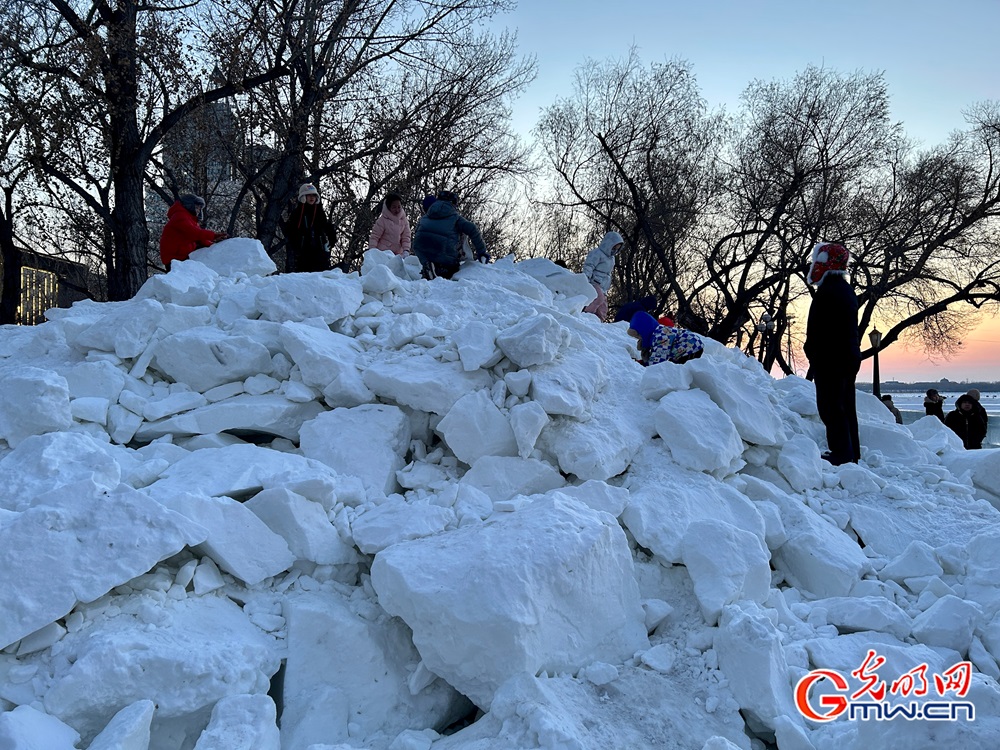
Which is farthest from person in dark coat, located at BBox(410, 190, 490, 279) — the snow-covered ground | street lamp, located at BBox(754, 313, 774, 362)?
street lamp, located at BBox(754, 313, 774, 362)

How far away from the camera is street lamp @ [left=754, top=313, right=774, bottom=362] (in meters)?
16.7

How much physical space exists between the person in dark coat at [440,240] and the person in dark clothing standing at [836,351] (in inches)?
131

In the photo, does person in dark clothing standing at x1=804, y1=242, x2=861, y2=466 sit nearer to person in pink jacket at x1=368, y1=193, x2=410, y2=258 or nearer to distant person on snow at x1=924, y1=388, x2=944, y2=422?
person in pink jacket at x1=368, y1=193, x2=410, y2=258

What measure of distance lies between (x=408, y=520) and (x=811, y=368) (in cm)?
354

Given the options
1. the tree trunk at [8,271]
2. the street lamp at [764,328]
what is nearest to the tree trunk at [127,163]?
the tree trunk at [8,271]

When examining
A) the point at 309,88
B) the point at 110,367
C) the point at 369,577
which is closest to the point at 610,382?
the point at 369,577

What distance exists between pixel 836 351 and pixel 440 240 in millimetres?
3774

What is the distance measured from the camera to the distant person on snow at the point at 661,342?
18.7 ft

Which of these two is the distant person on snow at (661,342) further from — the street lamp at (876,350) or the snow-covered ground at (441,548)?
the street lamp at (876,350)

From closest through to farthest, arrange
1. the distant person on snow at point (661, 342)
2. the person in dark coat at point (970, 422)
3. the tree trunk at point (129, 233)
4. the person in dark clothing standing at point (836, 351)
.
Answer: the person in dark clothing standing at point (836, 351), the distant person on snow at point (661, 342), the person in dark coat at point (970, 422), the tree trunk at point (129, 233)

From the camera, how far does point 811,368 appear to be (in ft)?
17.4

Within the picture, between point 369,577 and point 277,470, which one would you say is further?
point 277,470

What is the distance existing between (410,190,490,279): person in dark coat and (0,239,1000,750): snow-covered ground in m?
1.86

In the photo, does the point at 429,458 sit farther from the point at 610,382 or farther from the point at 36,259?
the point at 36,259
